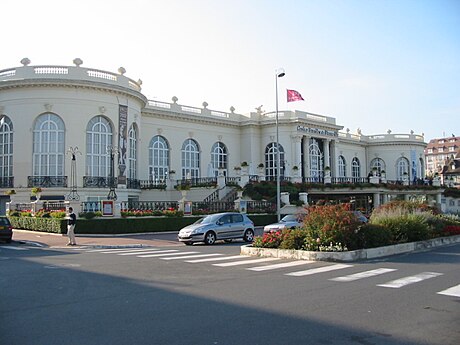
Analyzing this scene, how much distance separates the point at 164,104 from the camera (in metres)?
49.5

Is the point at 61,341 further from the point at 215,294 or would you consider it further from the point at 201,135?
the point at 201,135

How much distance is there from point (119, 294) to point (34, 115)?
32869 millimetres

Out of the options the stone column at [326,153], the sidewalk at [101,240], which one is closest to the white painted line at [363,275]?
the sidewalk at [101,240]

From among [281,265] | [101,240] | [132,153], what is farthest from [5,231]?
[132,153]

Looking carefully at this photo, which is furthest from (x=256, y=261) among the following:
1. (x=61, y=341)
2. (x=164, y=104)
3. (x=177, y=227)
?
(x=164, y=104)

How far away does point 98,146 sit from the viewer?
40.6 meters

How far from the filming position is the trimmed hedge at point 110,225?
28.4 m

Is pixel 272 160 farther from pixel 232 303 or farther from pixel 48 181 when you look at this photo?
pixel 232 303

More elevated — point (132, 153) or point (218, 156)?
point (218, 156)

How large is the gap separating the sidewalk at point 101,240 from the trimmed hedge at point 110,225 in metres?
0.52

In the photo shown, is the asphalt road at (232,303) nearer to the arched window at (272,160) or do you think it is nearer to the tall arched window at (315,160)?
the arched window at (272,160)

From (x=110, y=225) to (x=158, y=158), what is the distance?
810 inches

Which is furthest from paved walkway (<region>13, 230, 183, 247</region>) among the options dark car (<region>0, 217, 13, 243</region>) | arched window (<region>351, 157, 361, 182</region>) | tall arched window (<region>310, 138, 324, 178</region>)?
arched window (<region>351, 157, 361, 182</region>)

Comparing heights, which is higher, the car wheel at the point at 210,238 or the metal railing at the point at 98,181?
the metal railing at the point at 98,181
